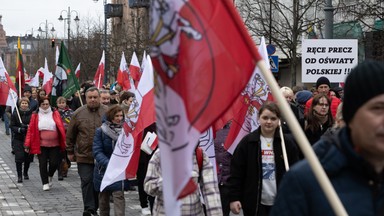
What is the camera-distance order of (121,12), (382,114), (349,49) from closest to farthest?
1. (382,114)
2. (349,49)
3. (121,12)

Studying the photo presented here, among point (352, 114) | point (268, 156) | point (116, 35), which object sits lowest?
point (268, 156)

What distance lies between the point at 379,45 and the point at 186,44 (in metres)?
19.2

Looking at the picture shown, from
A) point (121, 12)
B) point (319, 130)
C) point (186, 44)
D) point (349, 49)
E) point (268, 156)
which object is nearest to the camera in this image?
point (186, 44)

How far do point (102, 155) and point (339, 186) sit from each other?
24.8 ft

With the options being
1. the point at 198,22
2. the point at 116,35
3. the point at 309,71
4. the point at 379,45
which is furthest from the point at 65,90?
the point at 116,35

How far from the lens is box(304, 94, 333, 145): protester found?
30.6 feet

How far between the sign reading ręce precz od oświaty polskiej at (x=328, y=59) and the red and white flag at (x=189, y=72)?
11682 millimetres

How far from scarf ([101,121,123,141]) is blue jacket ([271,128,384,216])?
24.4ft

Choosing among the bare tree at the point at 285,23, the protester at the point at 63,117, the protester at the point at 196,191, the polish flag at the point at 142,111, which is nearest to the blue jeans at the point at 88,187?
the polish flag at the point at 142,111

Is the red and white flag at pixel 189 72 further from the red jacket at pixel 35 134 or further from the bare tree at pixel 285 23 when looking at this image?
the bare tree at pixel 285 23

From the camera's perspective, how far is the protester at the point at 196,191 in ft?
21.3

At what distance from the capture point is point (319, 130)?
30.7 feet

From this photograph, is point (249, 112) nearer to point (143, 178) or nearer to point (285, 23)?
point (143, 178)

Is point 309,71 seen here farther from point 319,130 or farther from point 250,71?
point 250,71
